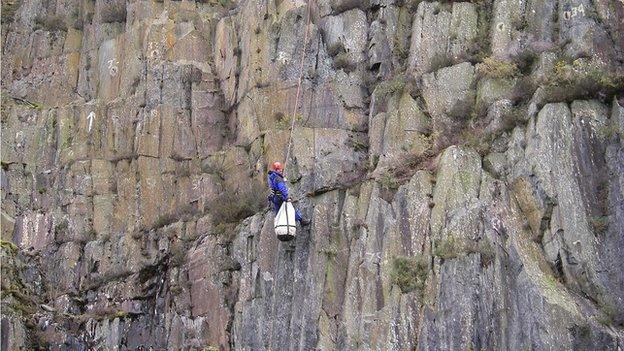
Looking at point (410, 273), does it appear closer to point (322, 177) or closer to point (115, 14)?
point (322, 177)

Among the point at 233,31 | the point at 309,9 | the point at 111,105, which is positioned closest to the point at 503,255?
the point at 309,9

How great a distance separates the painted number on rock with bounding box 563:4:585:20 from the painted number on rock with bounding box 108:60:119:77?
19.2 meters

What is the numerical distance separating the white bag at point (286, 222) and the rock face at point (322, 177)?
1.39 metres

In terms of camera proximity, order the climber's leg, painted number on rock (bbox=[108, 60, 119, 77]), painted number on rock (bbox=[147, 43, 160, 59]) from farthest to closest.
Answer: painted number on rock (bbox=[108, 60, 119, 77]), painted number on rock (bbox=[147, 43, 160, 59]), the climber's leg

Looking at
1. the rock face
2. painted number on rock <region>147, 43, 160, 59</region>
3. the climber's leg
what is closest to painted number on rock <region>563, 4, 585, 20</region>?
the rock face

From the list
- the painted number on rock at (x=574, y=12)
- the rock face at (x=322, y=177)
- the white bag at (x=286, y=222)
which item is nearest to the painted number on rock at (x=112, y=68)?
the rock face at (x=322, y=177)

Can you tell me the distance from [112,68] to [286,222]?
58.4ft

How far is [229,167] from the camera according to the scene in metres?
38.3

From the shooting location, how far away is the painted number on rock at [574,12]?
3312 cm

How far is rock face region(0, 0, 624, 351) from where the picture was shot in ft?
91.8

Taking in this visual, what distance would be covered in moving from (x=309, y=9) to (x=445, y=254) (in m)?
13.2

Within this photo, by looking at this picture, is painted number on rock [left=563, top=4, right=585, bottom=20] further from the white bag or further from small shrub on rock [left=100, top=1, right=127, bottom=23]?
small shrub on rock [left=100, top=1, right=127, bottom=23]

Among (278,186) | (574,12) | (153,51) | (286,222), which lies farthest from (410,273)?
(153,51)

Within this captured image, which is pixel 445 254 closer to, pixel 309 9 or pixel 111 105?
pixel 309 9
